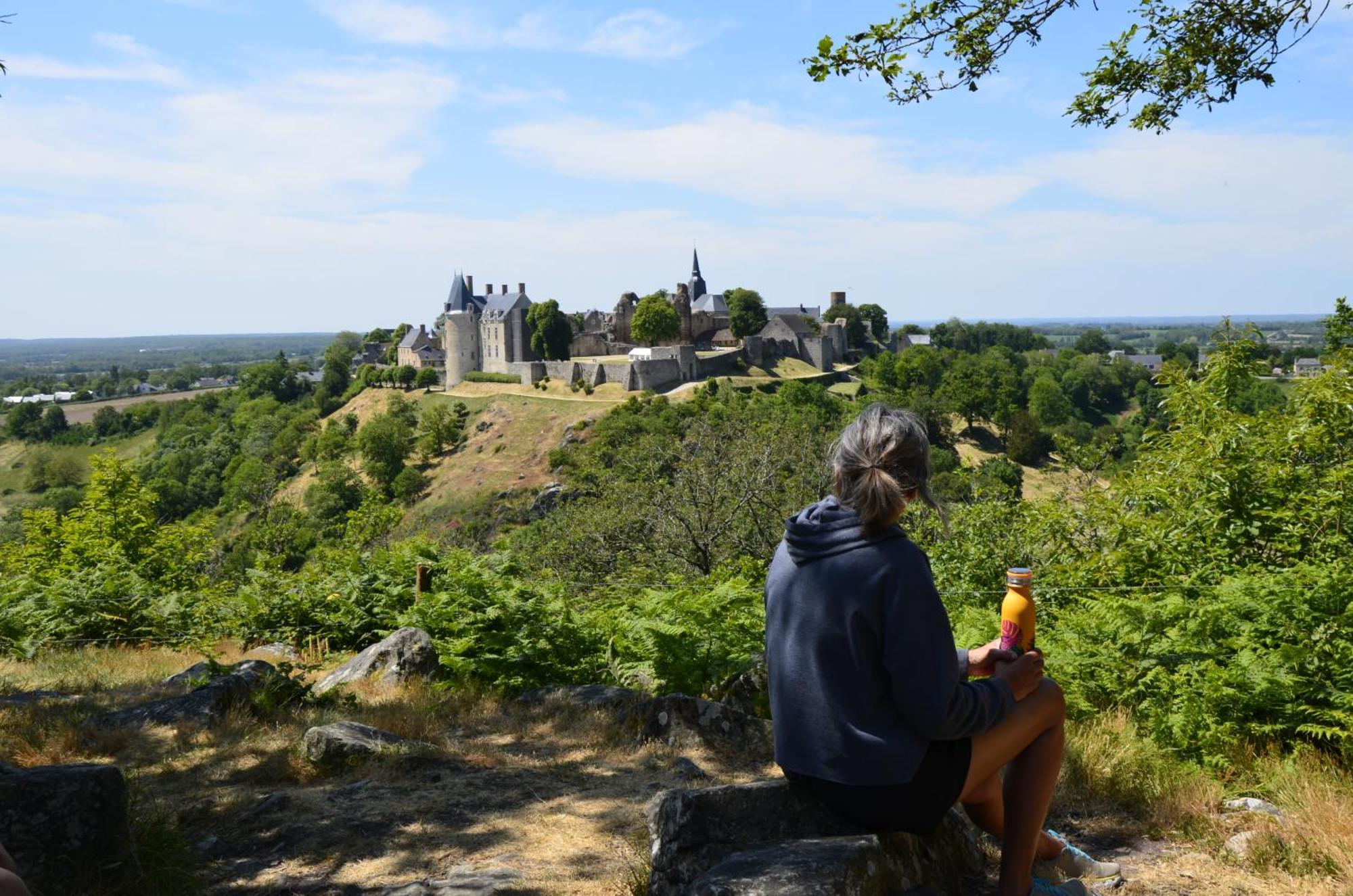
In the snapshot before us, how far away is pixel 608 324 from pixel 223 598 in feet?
251

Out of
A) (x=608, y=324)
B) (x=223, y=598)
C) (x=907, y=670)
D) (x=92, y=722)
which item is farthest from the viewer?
(x=608, y=324)

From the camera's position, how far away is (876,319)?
324ft

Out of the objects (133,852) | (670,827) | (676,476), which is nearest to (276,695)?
(133,852)

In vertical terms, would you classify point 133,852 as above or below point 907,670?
below

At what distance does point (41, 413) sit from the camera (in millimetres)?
98562

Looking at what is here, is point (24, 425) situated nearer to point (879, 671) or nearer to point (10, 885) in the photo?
point (10, 885)

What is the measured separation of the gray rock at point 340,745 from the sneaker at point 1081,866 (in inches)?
122

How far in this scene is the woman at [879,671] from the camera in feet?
8.09

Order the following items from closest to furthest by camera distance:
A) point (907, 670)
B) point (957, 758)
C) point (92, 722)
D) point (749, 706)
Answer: point (907, 670), point (957, 758), point (92, 722), point (749, 706)

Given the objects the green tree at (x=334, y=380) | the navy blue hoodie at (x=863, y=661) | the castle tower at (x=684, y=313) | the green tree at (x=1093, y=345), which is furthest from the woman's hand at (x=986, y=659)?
the green tree at (x=1093, y=345)

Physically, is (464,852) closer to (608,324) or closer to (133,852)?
(133,852)

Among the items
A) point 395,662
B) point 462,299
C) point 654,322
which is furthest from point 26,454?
→ point 395,662

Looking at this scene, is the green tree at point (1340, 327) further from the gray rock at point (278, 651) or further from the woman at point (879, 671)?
the gray rock at point (278, 651)

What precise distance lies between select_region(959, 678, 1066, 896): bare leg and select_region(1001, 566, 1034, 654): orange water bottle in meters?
0.15
